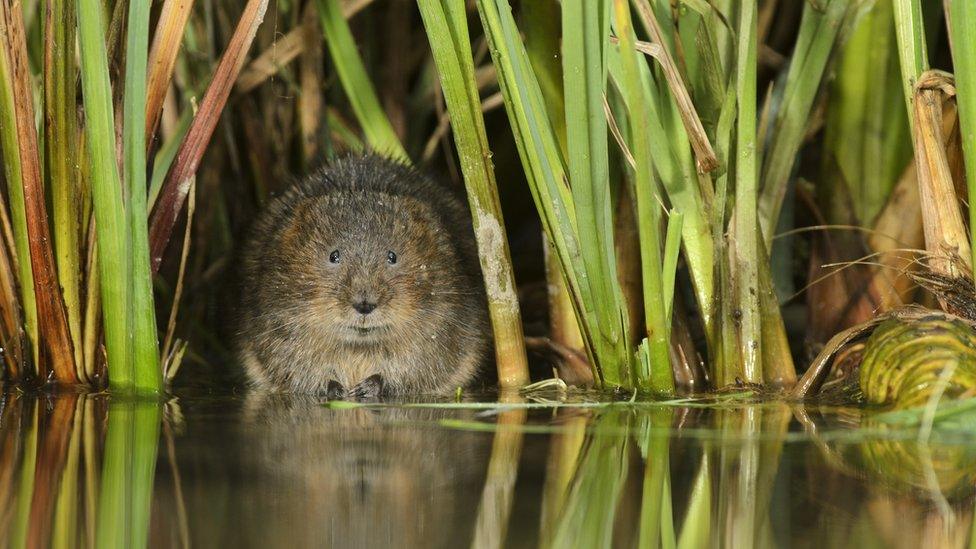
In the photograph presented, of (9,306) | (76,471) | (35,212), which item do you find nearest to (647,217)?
(76,471)

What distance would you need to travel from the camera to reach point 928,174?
125 inches

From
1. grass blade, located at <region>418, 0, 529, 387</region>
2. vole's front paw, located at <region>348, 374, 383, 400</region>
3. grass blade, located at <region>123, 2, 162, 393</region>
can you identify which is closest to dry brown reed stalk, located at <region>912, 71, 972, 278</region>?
grass blade, located at <region>418, 0, 529, 387</region>

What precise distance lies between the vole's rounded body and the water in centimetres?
84

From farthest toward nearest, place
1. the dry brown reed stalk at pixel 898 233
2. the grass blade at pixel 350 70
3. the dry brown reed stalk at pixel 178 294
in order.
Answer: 1. the grass blade at pixel 350 70
2. the dry brown reed stalk at pixel 898 233
3. the dry brown reed stalk at pixel 178 294

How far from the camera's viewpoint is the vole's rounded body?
375cm

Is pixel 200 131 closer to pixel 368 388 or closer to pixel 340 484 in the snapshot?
pixel 368 388

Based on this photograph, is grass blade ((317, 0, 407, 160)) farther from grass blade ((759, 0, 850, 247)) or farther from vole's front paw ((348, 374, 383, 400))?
grass blade ((759, 0, 850, 247))

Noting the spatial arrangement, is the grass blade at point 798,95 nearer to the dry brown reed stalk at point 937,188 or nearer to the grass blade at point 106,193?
the dry brown reed stalk at point 937,188

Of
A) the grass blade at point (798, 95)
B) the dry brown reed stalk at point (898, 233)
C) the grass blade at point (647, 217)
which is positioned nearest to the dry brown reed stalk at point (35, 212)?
the grass blade at point (647, 217)

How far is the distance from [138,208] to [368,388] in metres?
1.07

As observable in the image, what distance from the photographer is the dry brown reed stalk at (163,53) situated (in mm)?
3234

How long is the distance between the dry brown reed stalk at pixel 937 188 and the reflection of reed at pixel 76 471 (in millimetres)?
1964

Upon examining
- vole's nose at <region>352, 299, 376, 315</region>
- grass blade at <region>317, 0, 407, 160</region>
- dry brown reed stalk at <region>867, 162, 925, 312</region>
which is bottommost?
vole's nose at <region>352, 299, 376, 315</region>

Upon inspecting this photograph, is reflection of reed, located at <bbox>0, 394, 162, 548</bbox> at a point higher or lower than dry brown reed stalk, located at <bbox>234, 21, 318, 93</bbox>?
lower
